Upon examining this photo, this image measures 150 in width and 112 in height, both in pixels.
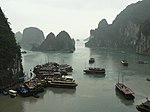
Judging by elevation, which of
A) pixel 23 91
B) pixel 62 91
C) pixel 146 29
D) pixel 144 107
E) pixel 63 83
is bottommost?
pixel 144 107

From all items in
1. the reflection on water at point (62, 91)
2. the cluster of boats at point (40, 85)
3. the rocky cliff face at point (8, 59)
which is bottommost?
the reflection on water at point (62, 91)

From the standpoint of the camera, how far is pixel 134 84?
7719cm

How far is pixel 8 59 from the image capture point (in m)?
72.7

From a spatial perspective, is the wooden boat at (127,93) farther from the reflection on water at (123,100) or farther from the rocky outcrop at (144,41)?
the rocky outcrop at (144,41)

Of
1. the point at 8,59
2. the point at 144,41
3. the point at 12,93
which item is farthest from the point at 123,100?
the point at 144,41

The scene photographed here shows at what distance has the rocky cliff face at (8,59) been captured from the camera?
68.9 metres

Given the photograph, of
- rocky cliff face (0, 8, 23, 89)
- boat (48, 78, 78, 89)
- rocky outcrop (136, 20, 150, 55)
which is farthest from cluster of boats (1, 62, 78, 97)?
rocky outcrop (136, 20, 150, 55)

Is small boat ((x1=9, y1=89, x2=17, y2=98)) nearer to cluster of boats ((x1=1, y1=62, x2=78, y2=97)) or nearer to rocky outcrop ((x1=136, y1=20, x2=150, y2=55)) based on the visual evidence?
cluster of boats ((x1=1, y1=62, x2=78, y2=97))

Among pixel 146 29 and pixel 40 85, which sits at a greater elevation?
pixel 146 29

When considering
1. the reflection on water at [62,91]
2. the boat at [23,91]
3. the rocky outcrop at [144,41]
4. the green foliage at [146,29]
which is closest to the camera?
the boat at [23,91]

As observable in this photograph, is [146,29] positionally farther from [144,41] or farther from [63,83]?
[63,83]

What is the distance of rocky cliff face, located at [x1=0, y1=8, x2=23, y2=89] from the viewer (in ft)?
226

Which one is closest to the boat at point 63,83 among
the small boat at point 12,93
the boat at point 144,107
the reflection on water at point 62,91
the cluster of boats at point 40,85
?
the cluster of boats at point 40,85

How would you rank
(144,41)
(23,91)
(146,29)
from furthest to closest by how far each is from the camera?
1. (146,29)
2. (144,41)
3. (23,91)
